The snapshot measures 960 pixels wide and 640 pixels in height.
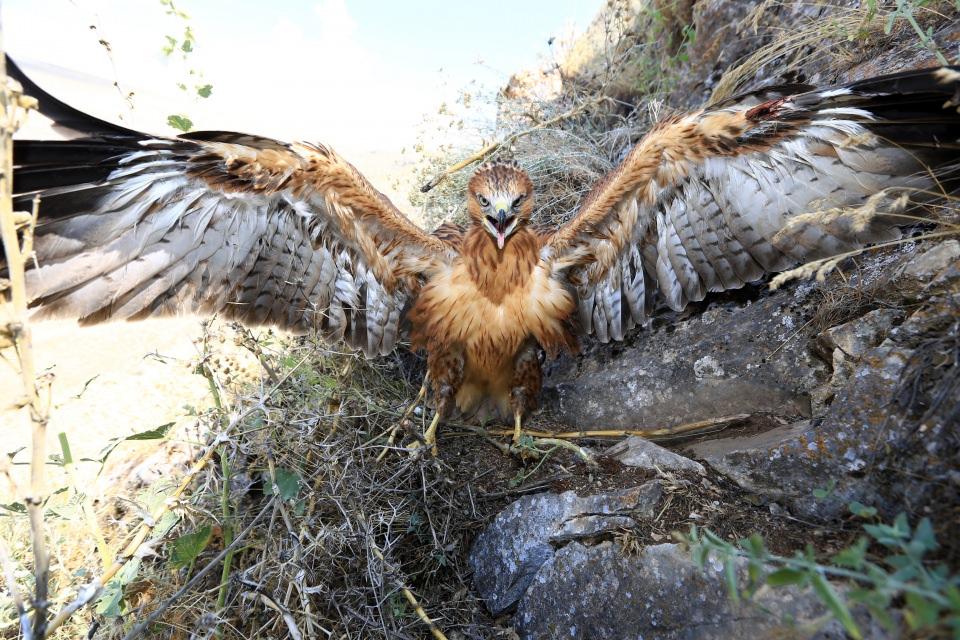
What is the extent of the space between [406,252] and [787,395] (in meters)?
2.24

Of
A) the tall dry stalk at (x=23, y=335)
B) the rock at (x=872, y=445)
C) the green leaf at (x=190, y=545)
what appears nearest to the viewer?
the tall dry stalk at (x=23, y=335)

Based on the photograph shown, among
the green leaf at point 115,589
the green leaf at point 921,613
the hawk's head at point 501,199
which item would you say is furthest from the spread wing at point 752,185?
the green leaf at point 115,589

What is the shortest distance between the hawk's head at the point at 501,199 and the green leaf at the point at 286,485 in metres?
1.62

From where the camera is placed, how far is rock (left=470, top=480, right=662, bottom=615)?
2.12 m

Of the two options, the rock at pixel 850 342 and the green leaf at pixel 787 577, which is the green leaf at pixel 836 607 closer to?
the green leaf at pixel 787 577

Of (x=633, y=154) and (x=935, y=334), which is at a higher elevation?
(x=633, y=154)

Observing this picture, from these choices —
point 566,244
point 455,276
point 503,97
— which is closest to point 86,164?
point 455,276

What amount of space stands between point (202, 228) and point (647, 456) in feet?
8.18

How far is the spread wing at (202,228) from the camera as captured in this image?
2299 mm

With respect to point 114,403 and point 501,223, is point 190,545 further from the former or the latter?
point 114,403

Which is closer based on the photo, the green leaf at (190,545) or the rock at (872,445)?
the rock at (872,445)

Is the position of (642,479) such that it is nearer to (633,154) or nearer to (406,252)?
(633,154)

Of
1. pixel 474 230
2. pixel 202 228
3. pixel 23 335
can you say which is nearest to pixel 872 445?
pixel 474 230

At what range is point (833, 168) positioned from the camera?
7.79 feet
